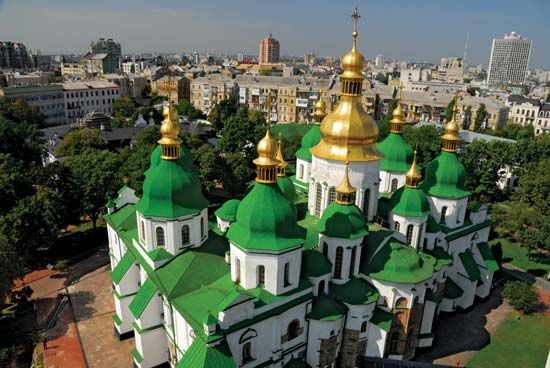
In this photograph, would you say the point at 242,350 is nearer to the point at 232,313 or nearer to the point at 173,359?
the point at 232,313

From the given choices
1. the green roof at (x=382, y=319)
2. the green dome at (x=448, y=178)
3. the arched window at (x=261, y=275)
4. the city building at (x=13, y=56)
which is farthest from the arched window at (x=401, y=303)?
the city building at (x=13, y=56)

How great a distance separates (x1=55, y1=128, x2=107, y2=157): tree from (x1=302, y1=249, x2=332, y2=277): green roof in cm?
3655

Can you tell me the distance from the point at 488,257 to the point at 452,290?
17.6 ft

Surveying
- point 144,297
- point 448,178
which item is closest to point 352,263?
point 448,178

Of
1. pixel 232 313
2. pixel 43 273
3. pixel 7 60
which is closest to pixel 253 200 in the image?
pixel 232 313

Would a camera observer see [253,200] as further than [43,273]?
No

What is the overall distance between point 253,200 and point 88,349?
14480 millimetres

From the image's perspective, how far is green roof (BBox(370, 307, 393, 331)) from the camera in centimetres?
2133

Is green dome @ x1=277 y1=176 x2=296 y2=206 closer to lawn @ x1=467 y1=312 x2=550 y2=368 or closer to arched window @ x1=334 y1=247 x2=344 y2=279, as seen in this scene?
arched window @ x1=334 y1=247 x2=344 y2=279

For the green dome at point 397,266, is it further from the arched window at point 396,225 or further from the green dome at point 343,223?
the arched window at point 396,225

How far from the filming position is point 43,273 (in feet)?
104

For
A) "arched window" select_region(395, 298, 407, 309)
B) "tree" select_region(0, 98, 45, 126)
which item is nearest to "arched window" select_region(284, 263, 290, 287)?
"arched window" select_region(395, 298, 407, 309)

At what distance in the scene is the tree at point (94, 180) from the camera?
3462 centimetres

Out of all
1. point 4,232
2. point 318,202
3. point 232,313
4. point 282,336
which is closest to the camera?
point 232,313
